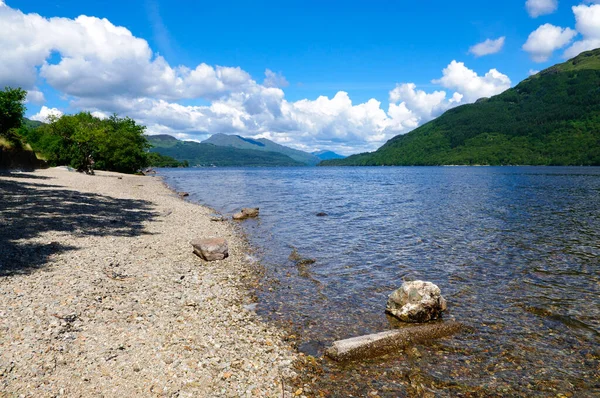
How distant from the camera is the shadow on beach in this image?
49.7 ft

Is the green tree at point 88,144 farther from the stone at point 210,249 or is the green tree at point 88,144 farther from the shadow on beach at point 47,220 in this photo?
the stone at point 210,249

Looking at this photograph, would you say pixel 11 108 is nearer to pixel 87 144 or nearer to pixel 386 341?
pixel 87 144

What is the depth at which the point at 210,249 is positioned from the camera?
64.1 feet

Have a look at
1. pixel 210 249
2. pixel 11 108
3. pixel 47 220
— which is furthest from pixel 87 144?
pixel 210 249

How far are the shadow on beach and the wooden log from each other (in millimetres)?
13074

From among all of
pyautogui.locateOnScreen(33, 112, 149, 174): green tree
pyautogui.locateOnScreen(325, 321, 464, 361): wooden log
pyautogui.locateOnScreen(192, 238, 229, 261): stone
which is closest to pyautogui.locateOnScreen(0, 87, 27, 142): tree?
pyautogui.locateOnScreen(33, 112, 149, 174): green tree

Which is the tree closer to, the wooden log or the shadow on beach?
the shadow on beach

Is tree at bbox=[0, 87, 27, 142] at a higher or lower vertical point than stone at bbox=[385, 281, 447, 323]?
higher

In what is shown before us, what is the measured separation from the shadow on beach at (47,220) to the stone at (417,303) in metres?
15.3

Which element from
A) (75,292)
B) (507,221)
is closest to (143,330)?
(75,292)

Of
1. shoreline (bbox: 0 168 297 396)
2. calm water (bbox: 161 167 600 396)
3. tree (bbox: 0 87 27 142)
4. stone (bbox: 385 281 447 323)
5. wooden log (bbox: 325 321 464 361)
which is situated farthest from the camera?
tree (bbox: 0 87 27 142)

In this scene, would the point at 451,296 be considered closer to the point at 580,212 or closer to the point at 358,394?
the point at 358,394

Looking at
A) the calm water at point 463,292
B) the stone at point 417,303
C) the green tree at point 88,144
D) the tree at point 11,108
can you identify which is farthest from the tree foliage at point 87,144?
the stone at point 417,303

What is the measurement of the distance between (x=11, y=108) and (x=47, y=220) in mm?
40062
